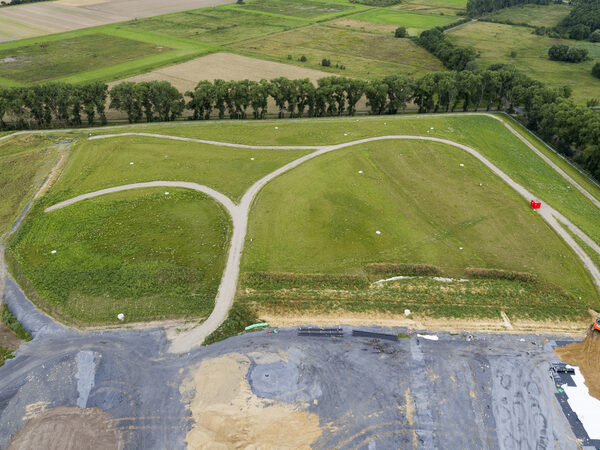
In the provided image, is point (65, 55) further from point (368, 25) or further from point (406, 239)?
point (406, 239)

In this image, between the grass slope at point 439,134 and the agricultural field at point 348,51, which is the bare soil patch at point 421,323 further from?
the agricultural field at point 348,51

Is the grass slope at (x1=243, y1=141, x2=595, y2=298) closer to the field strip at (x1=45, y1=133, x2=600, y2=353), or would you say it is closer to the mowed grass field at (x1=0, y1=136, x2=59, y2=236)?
the field strip at (x1=45, y1=133, x2=600, y2=353)

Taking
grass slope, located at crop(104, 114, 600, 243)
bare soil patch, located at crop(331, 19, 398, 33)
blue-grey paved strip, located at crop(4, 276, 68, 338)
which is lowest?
blue-grey paved strip, located at crop(4, 276, 68, 338)

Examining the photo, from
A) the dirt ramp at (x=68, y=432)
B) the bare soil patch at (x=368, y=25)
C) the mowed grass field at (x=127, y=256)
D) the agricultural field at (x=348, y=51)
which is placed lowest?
the dirt ramp at (x=68, y=432)

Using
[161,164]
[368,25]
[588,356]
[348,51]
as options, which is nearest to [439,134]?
[588,356]

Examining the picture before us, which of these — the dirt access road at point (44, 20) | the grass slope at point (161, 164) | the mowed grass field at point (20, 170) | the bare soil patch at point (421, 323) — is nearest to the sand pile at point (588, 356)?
the bare soil patch at point (421, 323)

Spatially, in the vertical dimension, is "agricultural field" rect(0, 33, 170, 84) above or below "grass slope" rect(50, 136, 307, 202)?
above

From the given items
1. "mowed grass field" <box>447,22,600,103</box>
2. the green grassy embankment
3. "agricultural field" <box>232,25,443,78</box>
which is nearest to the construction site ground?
the green grassy embankment

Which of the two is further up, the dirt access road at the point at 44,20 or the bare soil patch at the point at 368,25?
the bare soil patch at the point at 368,25
